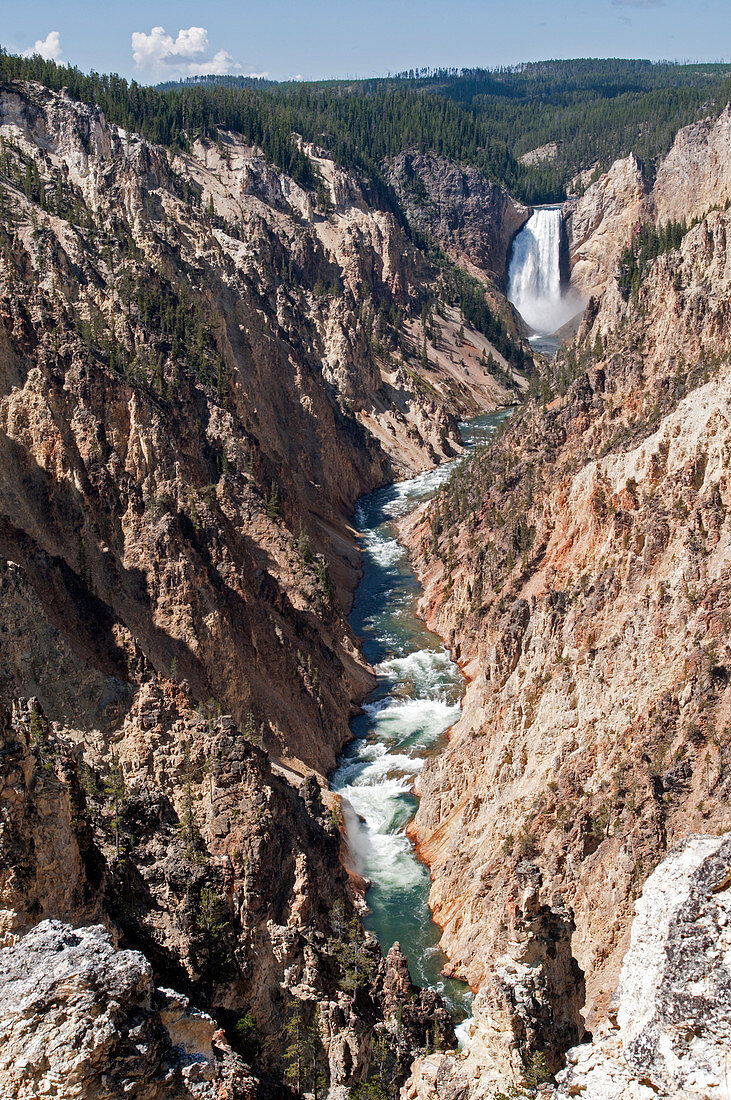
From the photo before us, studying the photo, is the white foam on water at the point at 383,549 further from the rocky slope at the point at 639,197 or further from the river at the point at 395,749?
the rocky slope at the point at 639,197

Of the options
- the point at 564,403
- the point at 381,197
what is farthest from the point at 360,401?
the point at 381,197

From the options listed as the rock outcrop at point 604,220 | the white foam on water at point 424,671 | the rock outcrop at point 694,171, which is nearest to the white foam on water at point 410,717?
the white foam on water at point 424,671

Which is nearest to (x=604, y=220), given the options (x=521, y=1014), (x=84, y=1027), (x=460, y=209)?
(x=460, y=209)

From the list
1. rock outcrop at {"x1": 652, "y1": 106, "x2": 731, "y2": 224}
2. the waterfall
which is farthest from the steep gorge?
the waterfall

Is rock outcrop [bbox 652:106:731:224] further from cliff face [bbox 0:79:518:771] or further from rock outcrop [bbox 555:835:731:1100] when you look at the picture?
rock outcrop [bbox 555:835:731:1100]

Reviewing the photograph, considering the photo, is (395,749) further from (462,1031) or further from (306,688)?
(462,1031)

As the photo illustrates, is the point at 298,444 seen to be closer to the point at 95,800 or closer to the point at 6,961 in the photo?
the point at 95,800
